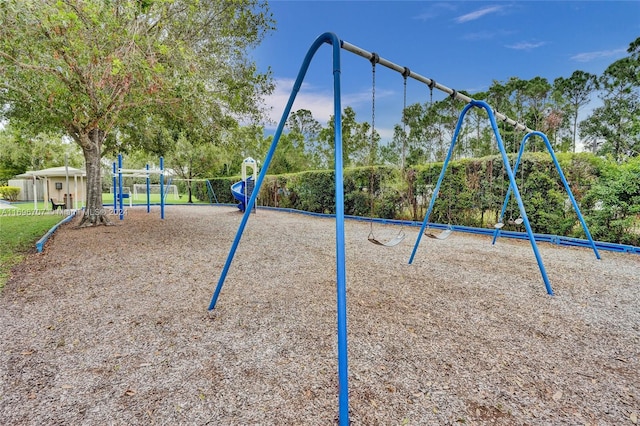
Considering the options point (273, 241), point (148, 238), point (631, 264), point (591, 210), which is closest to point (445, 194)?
point (591, 210)

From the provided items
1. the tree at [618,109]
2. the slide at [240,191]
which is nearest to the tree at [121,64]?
the slide at [240,191]

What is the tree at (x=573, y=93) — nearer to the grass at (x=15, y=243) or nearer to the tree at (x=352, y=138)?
the tree at (x=352, y=138)

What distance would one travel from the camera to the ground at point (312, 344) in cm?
180

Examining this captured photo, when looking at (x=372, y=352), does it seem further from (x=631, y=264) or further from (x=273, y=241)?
(x=631, y=264)

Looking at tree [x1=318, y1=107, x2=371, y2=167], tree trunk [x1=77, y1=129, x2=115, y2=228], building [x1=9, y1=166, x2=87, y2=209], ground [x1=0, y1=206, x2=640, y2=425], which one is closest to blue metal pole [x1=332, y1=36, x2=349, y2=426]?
ground [x1=0, y1=206, x2=640, y2=425]

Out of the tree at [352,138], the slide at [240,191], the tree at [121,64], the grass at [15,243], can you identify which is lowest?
the grass at [15,243]

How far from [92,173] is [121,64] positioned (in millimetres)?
5331

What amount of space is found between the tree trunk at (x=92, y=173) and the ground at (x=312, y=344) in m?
4.26

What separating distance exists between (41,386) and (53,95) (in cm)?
564

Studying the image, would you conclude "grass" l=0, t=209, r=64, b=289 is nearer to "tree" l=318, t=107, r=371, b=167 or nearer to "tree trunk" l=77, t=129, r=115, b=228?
"tree trunk" l=77, t=129, r=115, b=228

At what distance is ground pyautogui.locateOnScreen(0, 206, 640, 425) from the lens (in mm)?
1800

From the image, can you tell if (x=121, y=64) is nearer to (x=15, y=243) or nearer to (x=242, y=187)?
(x=15, y=243)

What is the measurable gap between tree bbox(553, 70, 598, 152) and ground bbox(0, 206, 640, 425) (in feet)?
85.9

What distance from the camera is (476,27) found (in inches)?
505
